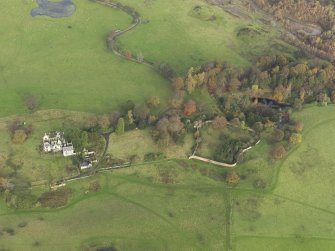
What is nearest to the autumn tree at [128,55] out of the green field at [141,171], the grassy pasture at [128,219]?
the green field at [141,171]

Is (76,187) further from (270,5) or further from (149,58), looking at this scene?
(270,5)

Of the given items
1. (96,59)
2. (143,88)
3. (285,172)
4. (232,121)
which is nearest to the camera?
(285,172)

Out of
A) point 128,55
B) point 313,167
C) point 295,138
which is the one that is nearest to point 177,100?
point 128,55

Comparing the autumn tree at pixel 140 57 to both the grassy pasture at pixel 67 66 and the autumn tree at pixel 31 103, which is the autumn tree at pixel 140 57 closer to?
the grassy pasture at pixel 67 66

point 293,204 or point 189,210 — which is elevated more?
point 293,204

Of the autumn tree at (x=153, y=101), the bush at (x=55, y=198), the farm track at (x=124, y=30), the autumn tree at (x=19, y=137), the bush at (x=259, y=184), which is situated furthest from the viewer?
the farm track at (x=124, y=30)

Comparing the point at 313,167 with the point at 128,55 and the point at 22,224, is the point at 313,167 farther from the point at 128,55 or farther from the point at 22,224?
the point at 22,224

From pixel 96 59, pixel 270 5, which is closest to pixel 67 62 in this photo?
pixel 96 59
